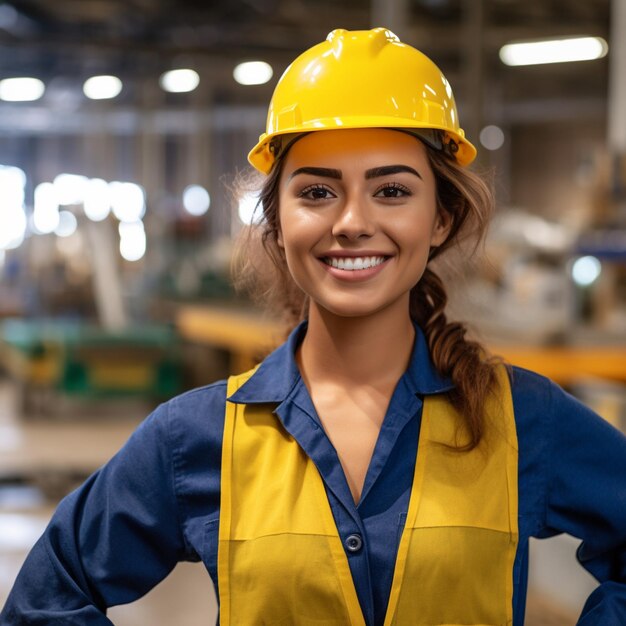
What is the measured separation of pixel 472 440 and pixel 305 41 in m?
13.2

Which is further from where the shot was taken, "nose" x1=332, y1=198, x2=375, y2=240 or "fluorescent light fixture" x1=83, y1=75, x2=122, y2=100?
"fluorescent light fixture" x1=83, y1=75, x2=122, y2=100

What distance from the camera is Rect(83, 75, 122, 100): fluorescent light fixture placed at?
16.2 m

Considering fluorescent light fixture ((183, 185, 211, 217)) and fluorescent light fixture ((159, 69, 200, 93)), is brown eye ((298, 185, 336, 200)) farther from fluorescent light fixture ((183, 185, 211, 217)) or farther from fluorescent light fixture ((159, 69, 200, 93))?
fluorescent light fixture ((183, 185, 211, 217))

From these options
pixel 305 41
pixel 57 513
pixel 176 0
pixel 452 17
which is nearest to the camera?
pixel 57 513

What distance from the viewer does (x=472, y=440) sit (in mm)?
1437

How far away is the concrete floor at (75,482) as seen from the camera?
12.2 feet

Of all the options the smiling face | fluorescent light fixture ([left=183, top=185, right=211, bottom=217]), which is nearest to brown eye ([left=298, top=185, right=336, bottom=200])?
the smiling face

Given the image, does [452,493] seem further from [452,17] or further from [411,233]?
[452,17]

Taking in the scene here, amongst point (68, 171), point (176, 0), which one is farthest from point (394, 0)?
point (68, 171)

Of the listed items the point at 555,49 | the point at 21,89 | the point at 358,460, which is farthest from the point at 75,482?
the point at 21,89

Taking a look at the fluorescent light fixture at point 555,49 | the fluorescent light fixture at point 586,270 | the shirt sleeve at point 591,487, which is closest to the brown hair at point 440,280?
the shirt sleeve at point 591,487

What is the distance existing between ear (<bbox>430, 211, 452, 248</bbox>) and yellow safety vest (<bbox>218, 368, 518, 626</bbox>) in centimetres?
29

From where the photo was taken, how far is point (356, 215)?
1.39 metres

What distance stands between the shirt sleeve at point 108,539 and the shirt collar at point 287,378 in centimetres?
14
